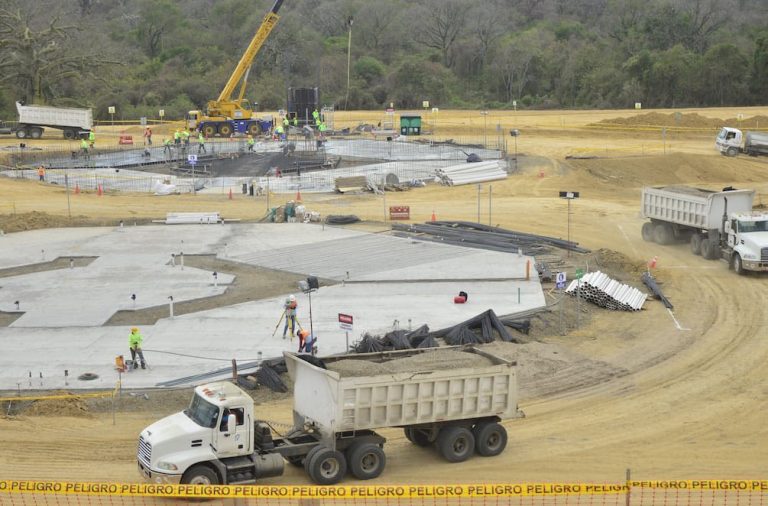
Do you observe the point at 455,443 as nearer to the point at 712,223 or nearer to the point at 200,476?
the point at 200,476

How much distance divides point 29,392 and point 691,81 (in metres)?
74.6

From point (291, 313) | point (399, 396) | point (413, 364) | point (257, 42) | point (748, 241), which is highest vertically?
point (257, 42)

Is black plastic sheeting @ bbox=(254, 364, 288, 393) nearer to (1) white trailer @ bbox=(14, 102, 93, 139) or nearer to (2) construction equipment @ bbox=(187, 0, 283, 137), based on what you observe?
(2) construction equipment @ bbox=(187, 0, 283, 137)

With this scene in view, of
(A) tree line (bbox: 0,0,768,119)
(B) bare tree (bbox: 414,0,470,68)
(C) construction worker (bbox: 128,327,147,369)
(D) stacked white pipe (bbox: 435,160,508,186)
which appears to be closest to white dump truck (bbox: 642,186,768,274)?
(D) stacked white pipe (bbox: 435,160,508,186)

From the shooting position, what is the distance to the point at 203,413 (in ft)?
55.2

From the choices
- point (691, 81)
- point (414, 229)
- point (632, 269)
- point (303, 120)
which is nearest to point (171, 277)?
point (414, 229)

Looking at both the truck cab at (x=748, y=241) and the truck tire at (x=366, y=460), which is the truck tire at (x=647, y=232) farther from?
the truck tire at (x=366, y=460)

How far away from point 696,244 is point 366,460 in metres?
23.7

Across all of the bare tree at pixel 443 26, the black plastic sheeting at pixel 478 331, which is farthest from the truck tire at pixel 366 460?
the bare tree at pixel 443 26

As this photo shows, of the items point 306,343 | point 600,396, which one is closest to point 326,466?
point 306,343

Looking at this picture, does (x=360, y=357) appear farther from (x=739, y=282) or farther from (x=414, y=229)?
(x=414, y=229)

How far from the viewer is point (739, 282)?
111ft

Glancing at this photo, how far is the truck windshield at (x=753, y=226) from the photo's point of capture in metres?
34.4

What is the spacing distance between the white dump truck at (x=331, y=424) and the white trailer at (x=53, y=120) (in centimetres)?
6025
